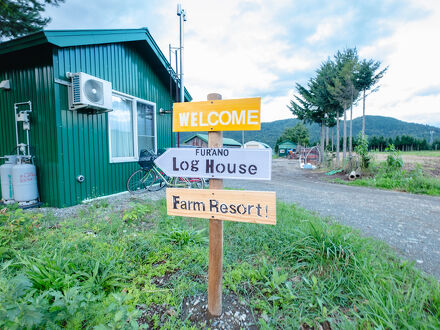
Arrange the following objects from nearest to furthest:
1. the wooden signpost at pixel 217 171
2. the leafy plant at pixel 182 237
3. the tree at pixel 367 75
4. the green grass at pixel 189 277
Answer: the green grass at pixel 189 277, the wooden signpost at pixel 217 171, the leafy plant at pixel 182 237, the tree at pixel 367 75

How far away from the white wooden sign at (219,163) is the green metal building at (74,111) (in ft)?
11.1

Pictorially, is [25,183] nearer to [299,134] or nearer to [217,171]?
[217,171]

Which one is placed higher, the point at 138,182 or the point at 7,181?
the point at 7,181

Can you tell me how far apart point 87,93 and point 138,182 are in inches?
91.9

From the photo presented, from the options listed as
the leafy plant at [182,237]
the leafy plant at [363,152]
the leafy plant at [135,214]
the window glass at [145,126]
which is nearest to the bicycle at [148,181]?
the window glass at [145,126]

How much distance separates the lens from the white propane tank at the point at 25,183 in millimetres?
3654

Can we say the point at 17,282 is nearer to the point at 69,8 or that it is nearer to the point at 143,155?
the point at 143,155

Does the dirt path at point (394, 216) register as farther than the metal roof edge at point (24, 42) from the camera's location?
No

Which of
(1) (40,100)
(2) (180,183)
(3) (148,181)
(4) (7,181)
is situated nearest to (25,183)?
(4) (7,181)

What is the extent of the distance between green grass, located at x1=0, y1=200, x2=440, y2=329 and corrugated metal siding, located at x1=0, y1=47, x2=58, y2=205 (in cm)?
140

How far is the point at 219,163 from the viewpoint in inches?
57.8

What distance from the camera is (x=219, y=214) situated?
1.47 metres

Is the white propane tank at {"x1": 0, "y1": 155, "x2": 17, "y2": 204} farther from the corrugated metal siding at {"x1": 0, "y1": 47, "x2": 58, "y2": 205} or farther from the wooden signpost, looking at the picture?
the wooden signpost

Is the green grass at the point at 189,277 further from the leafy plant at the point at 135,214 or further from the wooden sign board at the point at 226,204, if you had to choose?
the wooden sign board at the point at 226,204
